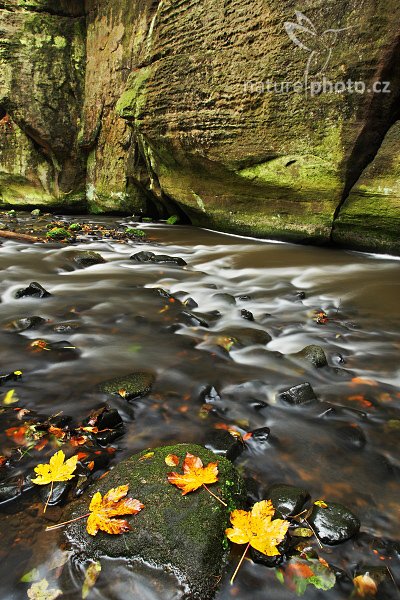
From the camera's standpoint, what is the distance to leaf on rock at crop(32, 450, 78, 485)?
1776 mm

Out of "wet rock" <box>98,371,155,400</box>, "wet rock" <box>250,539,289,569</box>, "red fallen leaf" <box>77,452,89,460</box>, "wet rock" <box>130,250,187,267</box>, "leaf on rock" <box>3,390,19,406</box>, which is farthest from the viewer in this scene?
"wet rock" <box>130,250,187,267</box>

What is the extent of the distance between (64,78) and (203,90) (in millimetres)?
7734

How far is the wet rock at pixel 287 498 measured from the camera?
5.49 ft

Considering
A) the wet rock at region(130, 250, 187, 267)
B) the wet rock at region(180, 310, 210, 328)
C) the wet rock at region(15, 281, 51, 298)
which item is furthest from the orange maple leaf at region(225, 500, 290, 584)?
the wet rock at region(130, 250, 187, 267)

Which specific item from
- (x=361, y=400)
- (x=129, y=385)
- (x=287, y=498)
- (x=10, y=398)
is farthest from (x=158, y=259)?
(x=287, y=498)

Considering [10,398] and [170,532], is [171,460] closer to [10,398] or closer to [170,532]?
[170,532]

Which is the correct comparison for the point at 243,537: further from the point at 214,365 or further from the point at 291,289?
the point at 291,289

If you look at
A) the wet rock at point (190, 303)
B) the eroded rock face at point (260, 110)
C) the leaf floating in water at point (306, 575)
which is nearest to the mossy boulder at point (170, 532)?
the leaf floating in water at point (306, 575)

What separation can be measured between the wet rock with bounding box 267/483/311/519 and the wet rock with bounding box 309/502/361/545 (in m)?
0.07

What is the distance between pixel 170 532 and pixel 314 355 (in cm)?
199

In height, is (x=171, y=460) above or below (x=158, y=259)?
above

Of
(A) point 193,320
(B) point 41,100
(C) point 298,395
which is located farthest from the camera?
(B) point 41,100

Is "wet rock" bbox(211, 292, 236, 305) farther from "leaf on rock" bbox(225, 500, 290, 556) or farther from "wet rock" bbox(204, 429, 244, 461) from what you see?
"leaf on rock" bbox(225, 500, 290, 556)

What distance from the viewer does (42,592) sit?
132 cm
